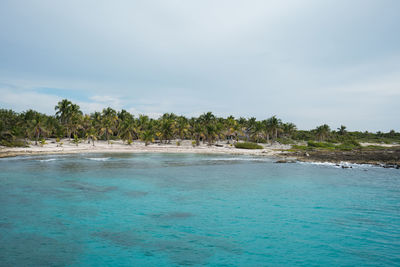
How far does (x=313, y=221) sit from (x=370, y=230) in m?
2.80

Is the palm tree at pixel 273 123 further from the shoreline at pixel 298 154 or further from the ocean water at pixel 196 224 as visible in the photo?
the ocean water at pixel 196 224

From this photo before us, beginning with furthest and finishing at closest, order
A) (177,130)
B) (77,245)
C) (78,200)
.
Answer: (177,130), (78,200), (77,245)

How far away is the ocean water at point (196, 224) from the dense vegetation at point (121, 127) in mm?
49606

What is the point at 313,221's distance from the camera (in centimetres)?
1509

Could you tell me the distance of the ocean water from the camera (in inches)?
415

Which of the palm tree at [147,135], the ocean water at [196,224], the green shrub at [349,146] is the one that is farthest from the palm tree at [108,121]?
the green shrub at [349,146]

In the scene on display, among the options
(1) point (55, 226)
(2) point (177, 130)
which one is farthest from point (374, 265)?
(2) point (177, 130)

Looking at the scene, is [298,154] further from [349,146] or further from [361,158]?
[349,146]

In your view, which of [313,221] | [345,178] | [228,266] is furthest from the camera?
[345,178]

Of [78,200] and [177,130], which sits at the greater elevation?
[177,130]

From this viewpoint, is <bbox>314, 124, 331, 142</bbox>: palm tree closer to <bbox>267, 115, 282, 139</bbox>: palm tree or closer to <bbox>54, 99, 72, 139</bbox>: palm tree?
<bbox>267, 115, 282, 139</bbox>: palm tree

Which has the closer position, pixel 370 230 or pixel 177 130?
pixel 370 230

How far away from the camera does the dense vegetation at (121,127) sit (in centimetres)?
6688

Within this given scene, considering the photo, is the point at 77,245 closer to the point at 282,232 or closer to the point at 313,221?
the point at 282,232
